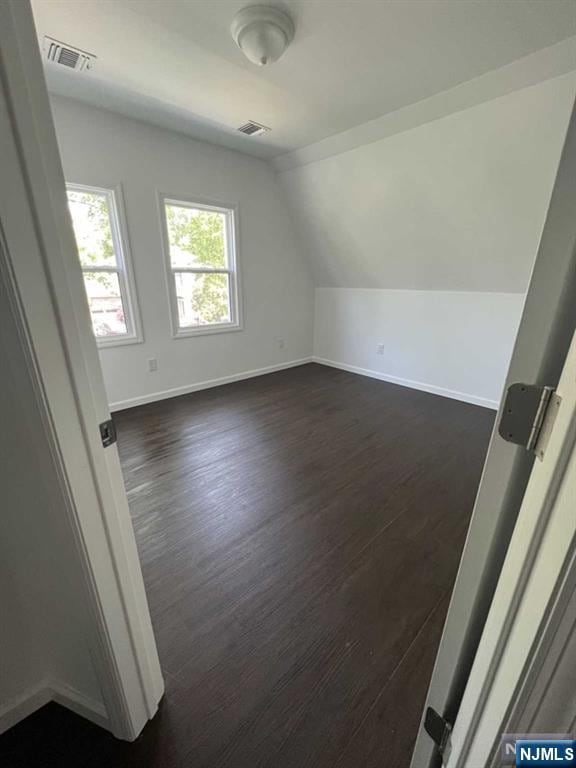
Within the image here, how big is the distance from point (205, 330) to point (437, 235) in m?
2.67

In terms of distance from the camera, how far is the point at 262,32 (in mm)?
1669

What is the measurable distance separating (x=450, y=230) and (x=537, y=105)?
3.53ft

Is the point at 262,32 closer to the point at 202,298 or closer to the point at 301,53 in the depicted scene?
the point at 301,53

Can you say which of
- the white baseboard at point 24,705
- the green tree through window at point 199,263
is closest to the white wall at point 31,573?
the white baseboard at point 24,705

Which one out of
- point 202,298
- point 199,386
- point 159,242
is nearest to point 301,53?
point 159,242

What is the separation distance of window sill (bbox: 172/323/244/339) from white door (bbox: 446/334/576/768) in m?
3.55

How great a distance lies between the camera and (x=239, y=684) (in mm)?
1120

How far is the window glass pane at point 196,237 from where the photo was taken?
133 inches

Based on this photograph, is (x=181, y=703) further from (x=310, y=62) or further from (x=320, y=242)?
(x=320, y=242)

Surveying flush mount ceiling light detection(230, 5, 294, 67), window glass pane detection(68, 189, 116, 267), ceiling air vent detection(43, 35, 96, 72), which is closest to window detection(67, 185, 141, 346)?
window glass pane detection(68, 189, 116, 267)

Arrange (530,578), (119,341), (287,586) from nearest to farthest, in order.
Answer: (530,578)
(287,586)
(119,341)

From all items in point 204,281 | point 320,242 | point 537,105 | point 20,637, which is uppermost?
point 537,105

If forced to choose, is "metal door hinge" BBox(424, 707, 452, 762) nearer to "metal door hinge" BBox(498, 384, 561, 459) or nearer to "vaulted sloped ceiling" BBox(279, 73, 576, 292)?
"metal door hinge" BBox(498, 384, 561, 459)

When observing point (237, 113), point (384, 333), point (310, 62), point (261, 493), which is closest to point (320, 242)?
point (384, 333)
